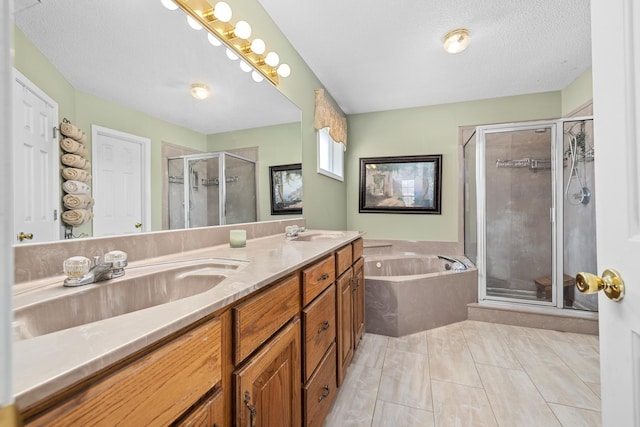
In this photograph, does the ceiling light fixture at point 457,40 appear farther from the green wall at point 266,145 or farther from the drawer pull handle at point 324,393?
the drawer pull handle at point 324,393

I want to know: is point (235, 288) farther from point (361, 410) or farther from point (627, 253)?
point (361, 410)

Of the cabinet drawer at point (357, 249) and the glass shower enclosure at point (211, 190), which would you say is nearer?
the glass shower enclosure at point (211, 190)

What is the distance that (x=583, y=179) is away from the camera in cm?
252

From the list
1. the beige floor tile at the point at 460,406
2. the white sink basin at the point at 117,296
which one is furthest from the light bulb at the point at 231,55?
the beige floor tile at the point at 460,406

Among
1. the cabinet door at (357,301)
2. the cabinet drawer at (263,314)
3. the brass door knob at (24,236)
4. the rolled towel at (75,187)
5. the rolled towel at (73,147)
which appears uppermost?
the rolled towel at (73,147)

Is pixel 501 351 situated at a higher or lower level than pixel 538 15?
lower

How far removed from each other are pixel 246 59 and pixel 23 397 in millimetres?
1700

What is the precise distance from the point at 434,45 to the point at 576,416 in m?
2.56

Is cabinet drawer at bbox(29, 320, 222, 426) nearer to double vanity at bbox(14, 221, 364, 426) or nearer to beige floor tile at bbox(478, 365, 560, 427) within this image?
double vanity at bbox(14, 221, 364, 426)

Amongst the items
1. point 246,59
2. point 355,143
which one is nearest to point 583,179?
point 355,143

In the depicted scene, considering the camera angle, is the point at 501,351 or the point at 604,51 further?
the point at 501,351

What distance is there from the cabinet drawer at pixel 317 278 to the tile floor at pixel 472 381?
73cm

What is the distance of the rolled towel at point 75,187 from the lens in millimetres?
786

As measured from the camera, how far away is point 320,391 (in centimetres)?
119
